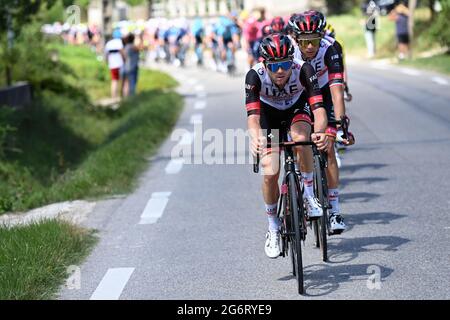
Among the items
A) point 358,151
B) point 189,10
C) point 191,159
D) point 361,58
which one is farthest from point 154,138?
point 189,10

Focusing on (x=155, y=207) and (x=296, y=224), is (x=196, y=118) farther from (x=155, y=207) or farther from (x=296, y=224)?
(x=296, y=224)

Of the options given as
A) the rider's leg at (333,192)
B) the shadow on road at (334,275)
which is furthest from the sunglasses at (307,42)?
the shadow on road at (334,275)

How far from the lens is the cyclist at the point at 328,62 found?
8055 millimetres

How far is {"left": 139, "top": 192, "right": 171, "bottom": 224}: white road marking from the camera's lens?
9.45 meters

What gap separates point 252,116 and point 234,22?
26276 millimetres

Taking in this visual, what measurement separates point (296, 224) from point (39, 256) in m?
1.98

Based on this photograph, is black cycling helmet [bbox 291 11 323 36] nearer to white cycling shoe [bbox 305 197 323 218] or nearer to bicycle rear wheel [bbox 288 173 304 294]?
white cycling shoe [bbox 305 197 323 218]

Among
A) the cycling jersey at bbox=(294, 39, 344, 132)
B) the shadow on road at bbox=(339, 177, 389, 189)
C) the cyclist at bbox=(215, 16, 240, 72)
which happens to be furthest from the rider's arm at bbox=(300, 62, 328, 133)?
the cyclist at bbox=(215, 16, 240, 72)

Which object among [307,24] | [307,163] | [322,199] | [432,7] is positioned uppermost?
[307,24]

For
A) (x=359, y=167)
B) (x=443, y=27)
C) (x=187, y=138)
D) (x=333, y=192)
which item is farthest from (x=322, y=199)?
(x=443, y=27)

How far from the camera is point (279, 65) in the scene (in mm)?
6969

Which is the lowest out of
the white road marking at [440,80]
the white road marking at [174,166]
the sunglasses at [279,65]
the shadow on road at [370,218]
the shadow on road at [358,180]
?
the white road marking at [440,80]

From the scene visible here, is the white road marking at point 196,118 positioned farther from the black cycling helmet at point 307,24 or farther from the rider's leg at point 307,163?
the rider's leg at point 307,163

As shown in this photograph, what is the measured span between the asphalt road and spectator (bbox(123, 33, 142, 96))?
327 inches
